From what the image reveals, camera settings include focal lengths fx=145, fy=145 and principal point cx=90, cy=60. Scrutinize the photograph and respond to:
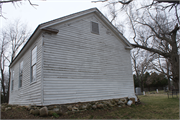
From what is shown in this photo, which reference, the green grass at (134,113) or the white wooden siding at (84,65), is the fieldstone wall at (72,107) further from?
the green grass at (134,113)

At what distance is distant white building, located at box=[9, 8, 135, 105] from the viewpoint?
7.82 m

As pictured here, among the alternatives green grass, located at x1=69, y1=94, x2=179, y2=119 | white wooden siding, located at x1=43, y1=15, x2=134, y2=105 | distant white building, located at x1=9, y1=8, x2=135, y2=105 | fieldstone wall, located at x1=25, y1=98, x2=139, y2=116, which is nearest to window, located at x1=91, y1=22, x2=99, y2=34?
distant white building, located at x1=9, y1=8, x2=135, y2=105

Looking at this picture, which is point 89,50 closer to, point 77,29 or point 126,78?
point 77,29

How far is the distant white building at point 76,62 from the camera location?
25.6 ft

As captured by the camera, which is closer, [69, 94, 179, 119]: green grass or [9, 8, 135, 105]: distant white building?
[69, 94, 179, 119]: green grass

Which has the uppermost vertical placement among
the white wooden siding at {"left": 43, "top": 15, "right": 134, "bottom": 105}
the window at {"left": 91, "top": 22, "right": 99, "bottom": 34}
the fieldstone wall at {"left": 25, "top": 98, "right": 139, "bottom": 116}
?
the window at {"left": 91, "top": 22, "right": 99, "bottom": 34}

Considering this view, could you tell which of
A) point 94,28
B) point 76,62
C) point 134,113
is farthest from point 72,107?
point 94,28

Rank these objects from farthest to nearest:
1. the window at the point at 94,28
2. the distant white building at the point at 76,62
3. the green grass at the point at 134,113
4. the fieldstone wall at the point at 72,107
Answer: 1. the window at the point at 94,28
2. the distant white building at the point at 76,62
3. the green grass at the point at 134,113
4. the fieldstone wall at the point at 72,107

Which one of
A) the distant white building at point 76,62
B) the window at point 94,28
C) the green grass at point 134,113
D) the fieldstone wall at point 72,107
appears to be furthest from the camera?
the window at point 94,28

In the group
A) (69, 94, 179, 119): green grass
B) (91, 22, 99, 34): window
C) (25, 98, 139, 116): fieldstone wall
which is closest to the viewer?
(25, 98, 139, 116): fieldstone wall

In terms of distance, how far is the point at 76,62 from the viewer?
29.1 feet

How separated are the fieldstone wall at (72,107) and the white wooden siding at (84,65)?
0.84ft

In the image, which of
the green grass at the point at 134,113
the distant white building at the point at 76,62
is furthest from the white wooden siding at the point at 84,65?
the green grass at the point at 134,113

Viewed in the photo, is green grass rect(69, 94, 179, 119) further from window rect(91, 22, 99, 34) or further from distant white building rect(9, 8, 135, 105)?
window rect(91, 22, 99, 34)
